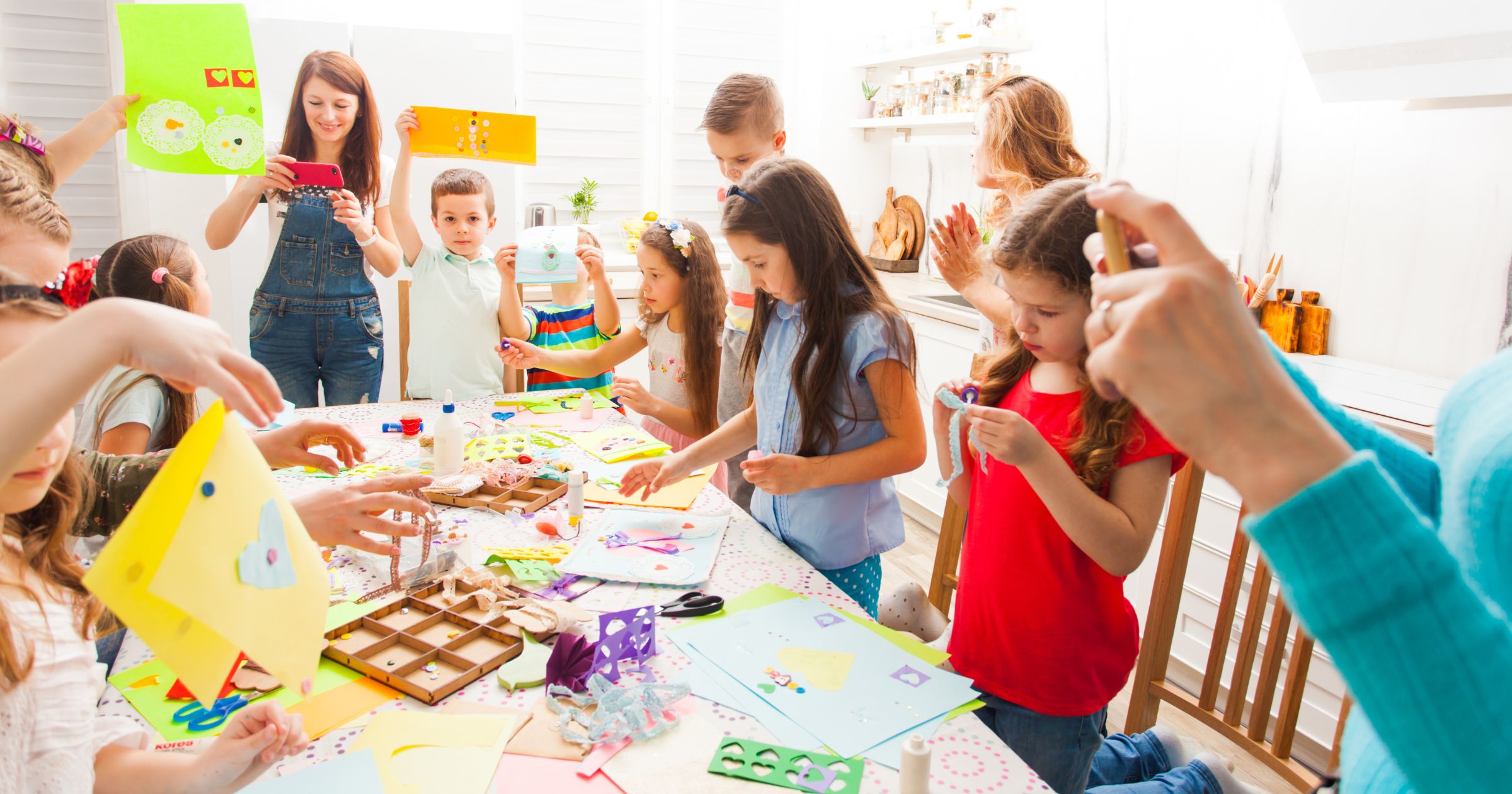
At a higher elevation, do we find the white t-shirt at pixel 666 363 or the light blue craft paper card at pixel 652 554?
the white t-shirt at pixel 666 363

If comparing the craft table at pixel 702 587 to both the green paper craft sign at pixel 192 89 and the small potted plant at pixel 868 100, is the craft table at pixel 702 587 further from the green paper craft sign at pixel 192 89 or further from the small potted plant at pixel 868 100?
the small potted plant at pixel 868 100

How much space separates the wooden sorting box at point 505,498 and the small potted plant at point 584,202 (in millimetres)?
2680

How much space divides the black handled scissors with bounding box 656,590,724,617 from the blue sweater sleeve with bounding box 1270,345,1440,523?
0.81 metres

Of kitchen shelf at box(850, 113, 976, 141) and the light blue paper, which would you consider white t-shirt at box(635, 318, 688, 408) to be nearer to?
the light blue paper

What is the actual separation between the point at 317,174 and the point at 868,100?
110 inches

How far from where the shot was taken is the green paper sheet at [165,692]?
977mm

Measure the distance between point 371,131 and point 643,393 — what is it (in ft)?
4.11

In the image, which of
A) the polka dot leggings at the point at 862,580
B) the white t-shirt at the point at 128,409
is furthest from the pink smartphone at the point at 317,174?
the polka dot leggings at the point at 862,580

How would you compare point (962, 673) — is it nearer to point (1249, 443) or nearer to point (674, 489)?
point (674, 489)

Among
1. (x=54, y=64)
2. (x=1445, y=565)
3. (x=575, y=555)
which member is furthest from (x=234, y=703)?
(x=54, y=64)

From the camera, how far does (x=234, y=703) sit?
1.02 meters

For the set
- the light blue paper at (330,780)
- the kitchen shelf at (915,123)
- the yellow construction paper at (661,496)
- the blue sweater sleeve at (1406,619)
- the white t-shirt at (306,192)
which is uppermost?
the kitchen shelf at (915,123)

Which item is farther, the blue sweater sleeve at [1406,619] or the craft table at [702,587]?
the craft table at [702,587]

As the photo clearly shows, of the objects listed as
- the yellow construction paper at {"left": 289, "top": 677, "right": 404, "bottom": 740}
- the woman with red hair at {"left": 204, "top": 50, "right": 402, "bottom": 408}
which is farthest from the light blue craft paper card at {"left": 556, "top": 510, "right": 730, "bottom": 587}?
the woman with red hair at {"left": 204, "top": 50, "right": 402, "bottom": 408}
